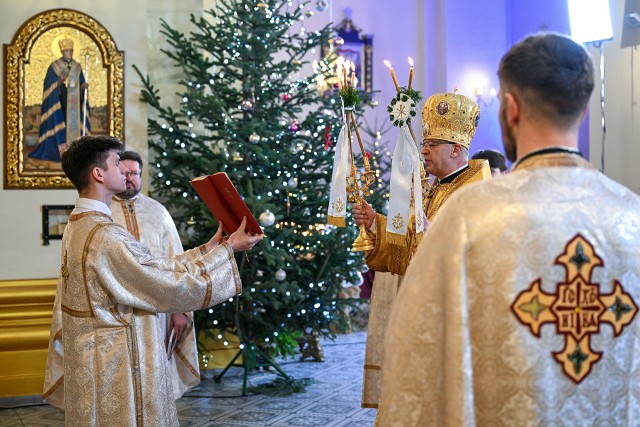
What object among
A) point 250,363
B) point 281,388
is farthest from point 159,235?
point 281,388

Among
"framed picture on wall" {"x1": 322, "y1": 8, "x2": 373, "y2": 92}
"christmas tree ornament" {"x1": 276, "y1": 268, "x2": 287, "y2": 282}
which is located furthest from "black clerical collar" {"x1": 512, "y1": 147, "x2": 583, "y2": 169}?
"framed picture on wall" {"x1": 322, "y1": 8, "x2": 373, "y2": 92}

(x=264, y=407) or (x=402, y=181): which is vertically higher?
(x=402, y=181)

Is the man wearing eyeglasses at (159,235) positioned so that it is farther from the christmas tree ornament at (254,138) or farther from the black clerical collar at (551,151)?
the black clerical collar at (551,151)

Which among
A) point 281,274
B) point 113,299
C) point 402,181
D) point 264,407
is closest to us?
point 402,181

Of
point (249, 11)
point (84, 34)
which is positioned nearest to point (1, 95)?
point (84, 34)

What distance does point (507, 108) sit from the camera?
2.09m

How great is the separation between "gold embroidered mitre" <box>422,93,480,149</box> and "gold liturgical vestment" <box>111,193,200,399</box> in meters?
2.79

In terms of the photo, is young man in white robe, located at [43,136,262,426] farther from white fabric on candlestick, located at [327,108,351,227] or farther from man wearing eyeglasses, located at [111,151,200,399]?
man wearing eyeglasses, located at [111,151,200,399]

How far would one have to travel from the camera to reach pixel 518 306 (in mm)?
2033

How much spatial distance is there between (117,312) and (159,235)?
8.21ft

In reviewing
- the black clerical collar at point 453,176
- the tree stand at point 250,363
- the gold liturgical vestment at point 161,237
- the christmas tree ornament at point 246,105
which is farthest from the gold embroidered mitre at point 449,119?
the tree stand at point 250,363

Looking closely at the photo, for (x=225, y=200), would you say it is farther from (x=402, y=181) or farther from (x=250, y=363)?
(x=250, y=363)

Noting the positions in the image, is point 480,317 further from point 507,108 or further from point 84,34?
point 84,34

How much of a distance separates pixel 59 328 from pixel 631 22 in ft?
23.3
